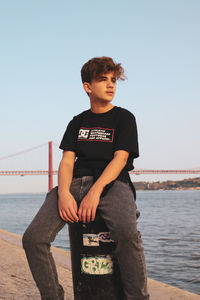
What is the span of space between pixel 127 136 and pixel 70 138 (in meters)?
0.34

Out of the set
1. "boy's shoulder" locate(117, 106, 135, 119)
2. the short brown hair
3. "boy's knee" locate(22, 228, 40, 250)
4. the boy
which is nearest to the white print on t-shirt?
the boy

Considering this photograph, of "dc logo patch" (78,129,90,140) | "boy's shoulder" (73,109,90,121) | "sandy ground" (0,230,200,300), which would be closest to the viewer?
"dc logo patch" (78,129,90,140)

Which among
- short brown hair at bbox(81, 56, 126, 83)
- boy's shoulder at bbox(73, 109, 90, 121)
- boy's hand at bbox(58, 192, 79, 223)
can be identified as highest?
short brown hair at bbox(81, 56, 126, 83)

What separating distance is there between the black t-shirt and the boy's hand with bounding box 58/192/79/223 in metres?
0.17

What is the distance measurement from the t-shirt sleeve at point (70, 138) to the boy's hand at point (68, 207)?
334 millimetres

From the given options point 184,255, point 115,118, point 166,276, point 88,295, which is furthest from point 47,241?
point 184,255

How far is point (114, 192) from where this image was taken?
5.08ft

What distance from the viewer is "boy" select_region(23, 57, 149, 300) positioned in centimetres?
148

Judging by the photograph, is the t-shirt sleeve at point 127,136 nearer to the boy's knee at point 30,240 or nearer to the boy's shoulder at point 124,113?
the boy's shoulder at point 124,113

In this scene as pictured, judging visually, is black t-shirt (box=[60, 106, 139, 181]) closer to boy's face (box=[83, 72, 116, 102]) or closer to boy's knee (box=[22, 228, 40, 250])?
boy's face (box=[83, 72, 116, 102])

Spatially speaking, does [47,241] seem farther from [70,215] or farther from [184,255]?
[184,255]

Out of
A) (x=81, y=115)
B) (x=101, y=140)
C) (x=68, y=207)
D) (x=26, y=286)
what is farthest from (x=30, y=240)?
(x=26, y=286)

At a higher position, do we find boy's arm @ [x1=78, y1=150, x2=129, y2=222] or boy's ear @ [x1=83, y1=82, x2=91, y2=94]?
boy's ear @ [x1=83, y1=82, x2=91, y2=94]

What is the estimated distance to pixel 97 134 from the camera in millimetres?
1729
